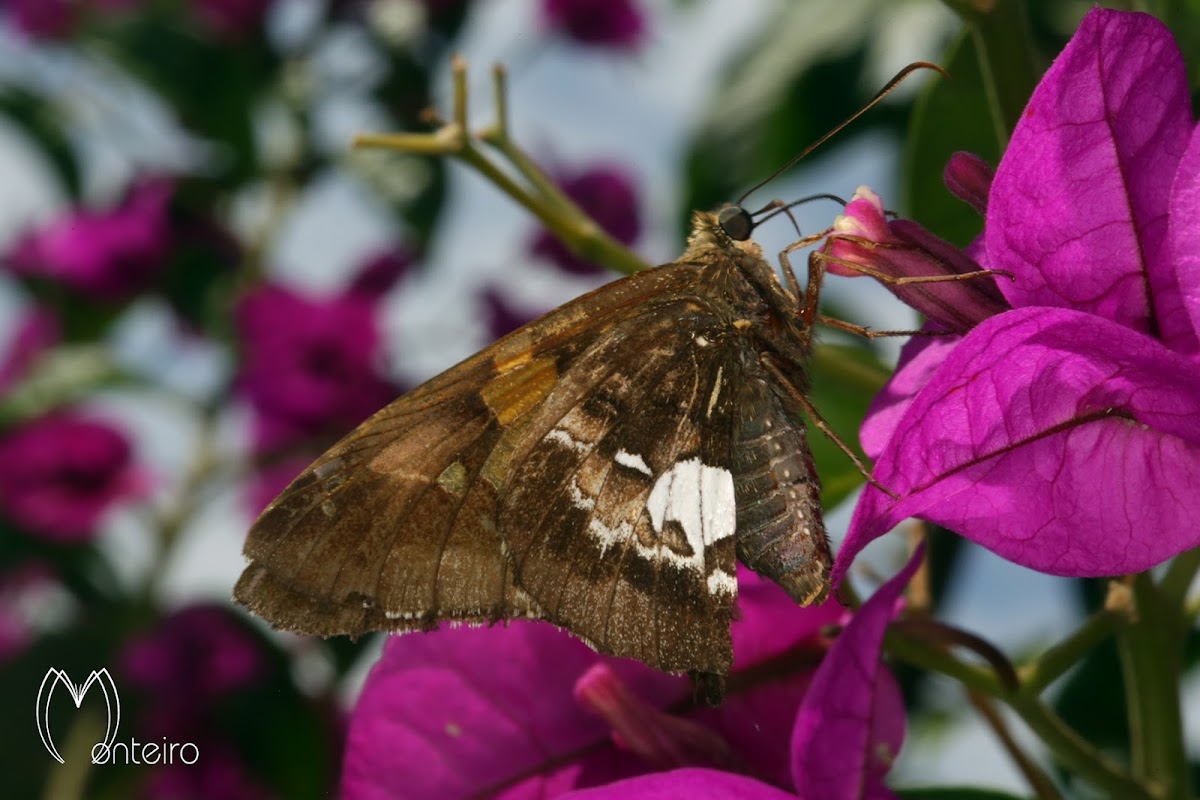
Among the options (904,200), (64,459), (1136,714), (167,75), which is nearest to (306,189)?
(167,75)

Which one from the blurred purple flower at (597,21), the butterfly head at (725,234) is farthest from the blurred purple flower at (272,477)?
the butterfly head at (725,234)

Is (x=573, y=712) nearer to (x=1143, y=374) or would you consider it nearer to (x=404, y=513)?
(x=404, y=513)

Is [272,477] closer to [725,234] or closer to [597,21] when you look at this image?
[597,21]

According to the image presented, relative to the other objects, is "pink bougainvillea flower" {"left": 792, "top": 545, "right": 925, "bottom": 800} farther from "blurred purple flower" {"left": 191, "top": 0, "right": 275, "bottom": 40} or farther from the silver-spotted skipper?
"blurred purple flower" {"left": 191, "top": 0, "right": 275, "bottom": 40}

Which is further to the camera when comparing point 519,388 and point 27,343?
point 27,343

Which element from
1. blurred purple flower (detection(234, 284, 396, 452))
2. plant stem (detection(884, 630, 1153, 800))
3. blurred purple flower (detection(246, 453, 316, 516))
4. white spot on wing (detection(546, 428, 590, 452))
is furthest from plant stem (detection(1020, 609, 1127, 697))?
blurred purple flower (detection(246, 453, 316, 516))

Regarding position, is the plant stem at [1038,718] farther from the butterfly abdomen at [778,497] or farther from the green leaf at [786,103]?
the green leaf at [786,103]

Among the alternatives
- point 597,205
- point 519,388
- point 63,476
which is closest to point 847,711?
point 519,388
